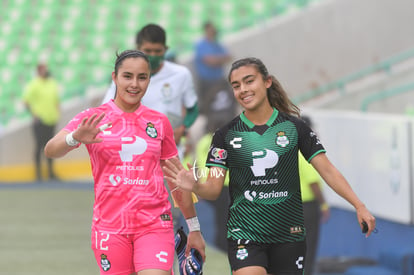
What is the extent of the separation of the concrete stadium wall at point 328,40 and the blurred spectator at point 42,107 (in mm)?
4058

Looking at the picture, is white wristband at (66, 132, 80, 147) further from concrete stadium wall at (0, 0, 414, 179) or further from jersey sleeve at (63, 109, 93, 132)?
concrete stadium wall at (0, 0, 414, 179)

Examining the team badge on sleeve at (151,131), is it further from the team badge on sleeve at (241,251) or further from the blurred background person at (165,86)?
the blurred background person at (165,86)

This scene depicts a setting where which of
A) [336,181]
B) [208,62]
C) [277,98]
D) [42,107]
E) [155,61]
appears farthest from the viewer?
[42,107]

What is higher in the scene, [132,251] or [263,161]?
[263,161]

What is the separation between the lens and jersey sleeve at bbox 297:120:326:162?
5922 millimetres

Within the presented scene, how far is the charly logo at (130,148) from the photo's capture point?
5.65m

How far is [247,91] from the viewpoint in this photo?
594cm

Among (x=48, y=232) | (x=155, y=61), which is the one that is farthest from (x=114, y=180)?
(x=48, y=232)

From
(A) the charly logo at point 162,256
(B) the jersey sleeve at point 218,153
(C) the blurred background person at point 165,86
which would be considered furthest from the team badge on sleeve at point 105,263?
(C) the blurred background person at point 165,86

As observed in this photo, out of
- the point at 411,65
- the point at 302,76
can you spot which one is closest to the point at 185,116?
the point at 411,65

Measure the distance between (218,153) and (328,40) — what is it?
16.0 metres

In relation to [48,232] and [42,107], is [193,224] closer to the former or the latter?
[48,232]

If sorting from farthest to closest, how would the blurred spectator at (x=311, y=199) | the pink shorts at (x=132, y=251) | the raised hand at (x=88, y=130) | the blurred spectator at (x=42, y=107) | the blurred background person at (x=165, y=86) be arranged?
the blurred spectator at (x=42, y=107), the blurred spectator at (x=311, y=199), the blurred background person at (x=165, y=86), the pink shorts at (x=132, y=251), the raised hand at (x=88, y=130)

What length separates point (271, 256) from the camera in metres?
5.89
